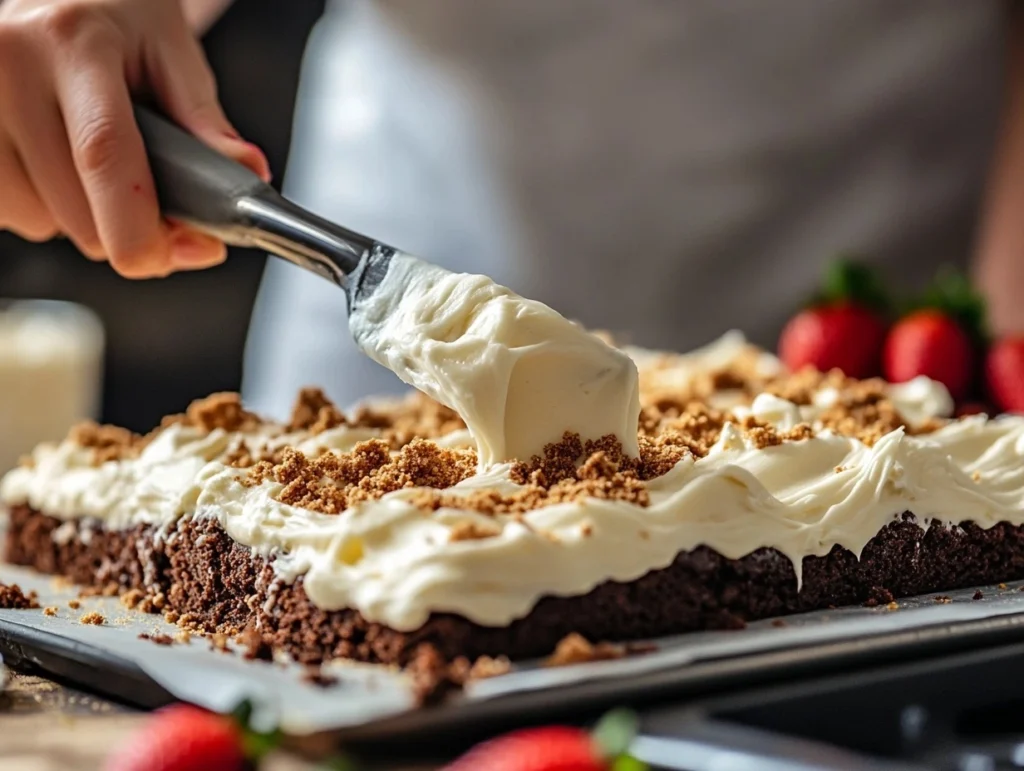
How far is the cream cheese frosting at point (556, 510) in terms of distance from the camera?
1.53 metres

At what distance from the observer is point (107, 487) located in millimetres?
2314

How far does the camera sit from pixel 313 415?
94.7 inches

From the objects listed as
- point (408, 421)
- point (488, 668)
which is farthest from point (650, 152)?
point (488, 668)

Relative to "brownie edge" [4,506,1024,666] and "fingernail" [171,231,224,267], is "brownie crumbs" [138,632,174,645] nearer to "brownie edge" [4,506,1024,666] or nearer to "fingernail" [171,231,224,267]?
"brownie edge" [4,506,1024,666]

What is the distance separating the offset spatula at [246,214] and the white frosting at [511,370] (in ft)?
0.55

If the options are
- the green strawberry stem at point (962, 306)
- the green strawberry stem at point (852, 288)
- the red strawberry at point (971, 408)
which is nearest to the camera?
the red strawberry at point (971, 408)

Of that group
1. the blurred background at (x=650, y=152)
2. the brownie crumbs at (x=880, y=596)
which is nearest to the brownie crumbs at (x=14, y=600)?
the brownie crumbs at (x=880, y=596)

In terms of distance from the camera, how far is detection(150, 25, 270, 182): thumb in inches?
92.7

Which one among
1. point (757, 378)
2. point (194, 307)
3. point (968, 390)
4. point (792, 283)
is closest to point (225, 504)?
point (757, 378)

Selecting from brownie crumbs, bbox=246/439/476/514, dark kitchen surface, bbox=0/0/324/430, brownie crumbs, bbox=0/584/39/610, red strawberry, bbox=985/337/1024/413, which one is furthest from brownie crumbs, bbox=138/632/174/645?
dark kitchen surface, bbox=0/0/324/430

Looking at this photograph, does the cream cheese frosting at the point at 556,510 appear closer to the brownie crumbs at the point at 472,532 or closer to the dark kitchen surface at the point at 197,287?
the brownie crumbs at the point at 472,532

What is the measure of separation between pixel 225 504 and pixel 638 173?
2365 millimetres

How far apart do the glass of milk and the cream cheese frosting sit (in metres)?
1.99

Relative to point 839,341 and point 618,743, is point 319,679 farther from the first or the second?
point 839,341
